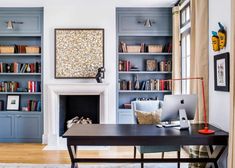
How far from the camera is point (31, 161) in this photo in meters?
4.84

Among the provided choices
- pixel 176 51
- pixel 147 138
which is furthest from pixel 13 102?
pixel 147 138

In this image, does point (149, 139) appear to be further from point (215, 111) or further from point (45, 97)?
point (45, 97)

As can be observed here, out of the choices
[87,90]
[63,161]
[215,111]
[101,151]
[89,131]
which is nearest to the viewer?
[89,131]

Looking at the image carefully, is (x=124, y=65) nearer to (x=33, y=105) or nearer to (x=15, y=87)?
(x=33, y=105)

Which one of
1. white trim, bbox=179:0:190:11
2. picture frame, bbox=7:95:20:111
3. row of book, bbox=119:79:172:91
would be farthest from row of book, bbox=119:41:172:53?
picture frame, bbox=7:95:20:111

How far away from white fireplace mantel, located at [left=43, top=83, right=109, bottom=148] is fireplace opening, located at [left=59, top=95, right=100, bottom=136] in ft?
1.03

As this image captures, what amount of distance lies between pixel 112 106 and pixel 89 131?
291 cm

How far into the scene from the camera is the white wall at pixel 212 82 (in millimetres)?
3199

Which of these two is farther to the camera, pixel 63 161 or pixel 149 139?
pixel 63 161

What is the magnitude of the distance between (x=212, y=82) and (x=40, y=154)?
3.25m

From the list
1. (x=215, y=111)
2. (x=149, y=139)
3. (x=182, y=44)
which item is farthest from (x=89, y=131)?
(x=182, y=44)

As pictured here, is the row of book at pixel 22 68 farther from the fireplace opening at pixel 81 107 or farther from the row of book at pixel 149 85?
the row of book at pixel 149 85

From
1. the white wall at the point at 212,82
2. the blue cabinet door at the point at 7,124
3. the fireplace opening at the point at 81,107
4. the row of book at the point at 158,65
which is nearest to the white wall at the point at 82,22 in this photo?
the fireplace opening at the point at 81,107

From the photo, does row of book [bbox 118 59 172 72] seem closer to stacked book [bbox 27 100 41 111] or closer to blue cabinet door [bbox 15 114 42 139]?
stacked book [bbox 27 100 41 111]
